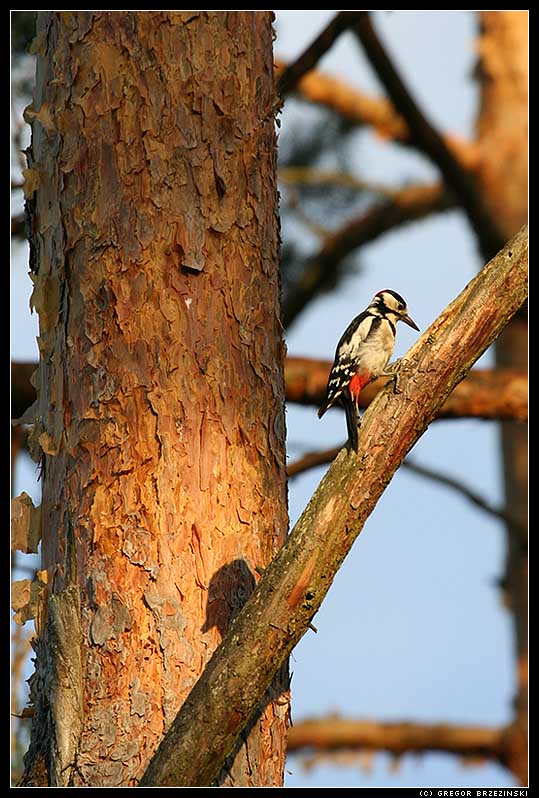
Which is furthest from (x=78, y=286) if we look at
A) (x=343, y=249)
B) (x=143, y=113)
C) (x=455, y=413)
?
(x=343, y=249)

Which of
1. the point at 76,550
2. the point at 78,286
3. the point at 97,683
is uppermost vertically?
the point at 78,286

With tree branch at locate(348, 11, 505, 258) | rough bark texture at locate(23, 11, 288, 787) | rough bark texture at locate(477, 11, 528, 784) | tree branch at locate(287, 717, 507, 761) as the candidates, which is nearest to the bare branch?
tree branch at locate(348, 11, 505, 258)

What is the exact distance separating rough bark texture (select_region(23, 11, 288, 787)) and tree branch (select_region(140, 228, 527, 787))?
5.7 inches

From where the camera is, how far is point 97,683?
2.28 meters

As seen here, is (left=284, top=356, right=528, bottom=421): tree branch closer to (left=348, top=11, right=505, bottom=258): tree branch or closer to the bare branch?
the bare branch

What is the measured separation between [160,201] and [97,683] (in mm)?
1132

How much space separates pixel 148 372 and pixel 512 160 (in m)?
6.06

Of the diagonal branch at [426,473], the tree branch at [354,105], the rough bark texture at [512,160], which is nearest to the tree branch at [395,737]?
the rough bark texture at [512,160]

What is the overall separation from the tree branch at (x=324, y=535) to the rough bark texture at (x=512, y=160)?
543 cm

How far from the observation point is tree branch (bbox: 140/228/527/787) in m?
2.13

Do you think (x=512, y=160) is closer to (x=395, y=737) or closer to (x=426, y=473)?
(x=426, y=473)

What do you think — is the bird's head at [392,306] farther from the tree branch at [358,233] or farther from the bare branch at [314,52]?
the tree branch at [358,233]
